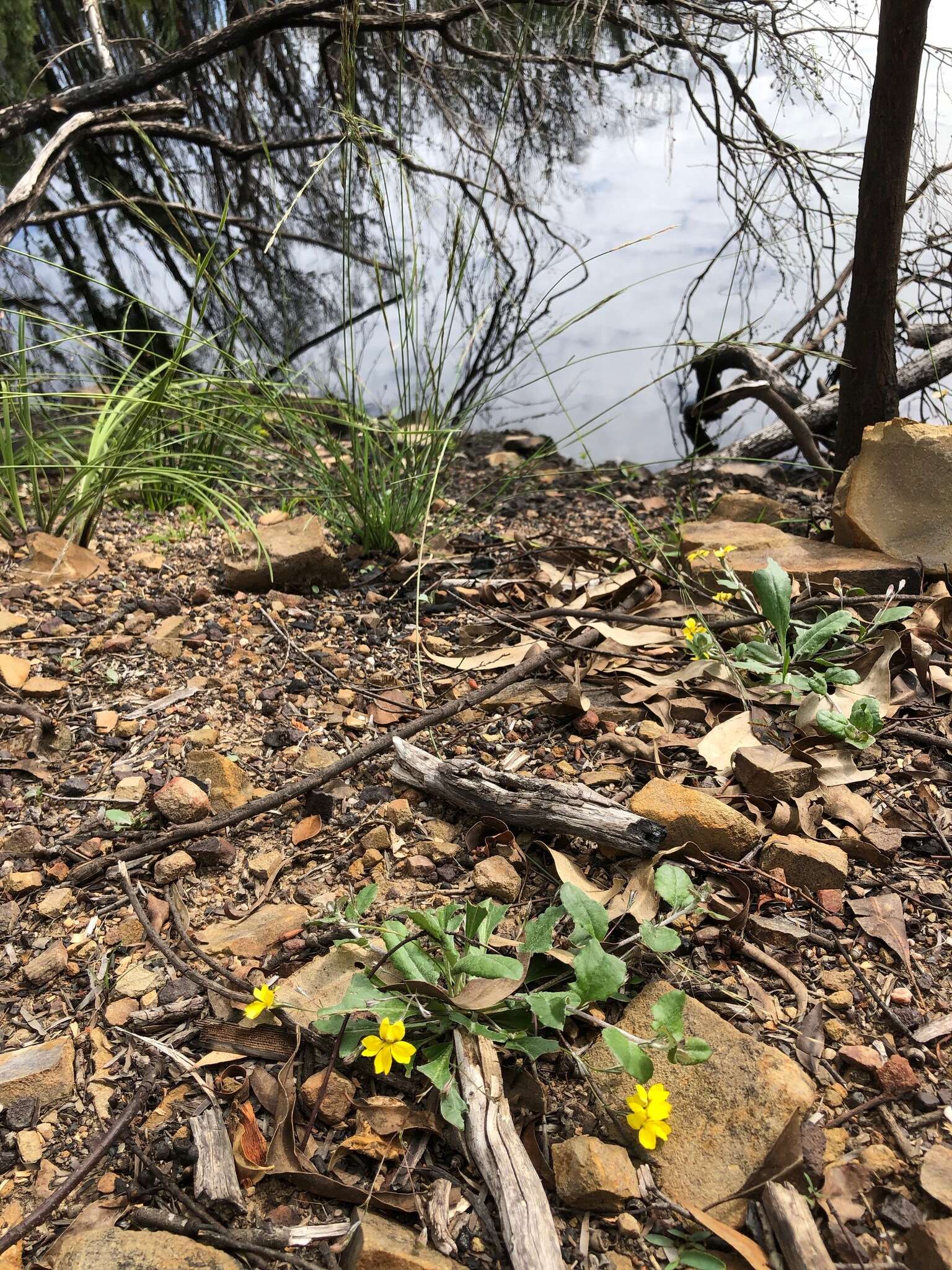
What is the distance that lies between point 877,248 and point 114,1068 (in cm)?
269

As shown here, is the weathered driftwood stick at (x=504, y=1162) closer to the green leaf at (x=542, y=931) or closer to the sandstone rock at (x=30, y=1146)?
the green leaf at (x=542, y=931)

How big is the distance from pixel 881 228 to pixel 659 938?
2.23 metres

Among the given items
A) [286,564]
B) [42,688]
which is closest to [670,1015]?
[42,688]

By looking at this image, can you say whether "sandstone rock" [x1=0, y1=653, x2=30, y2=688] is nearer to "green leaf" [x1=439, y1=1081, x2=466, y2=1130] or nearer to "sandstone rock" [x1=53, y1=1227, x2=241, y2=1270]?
"sandstone rock" [x1=53, y1=1227, x2=241, y2=1270]

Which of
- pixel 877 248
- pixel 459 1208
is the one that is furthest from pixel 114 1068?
pixel 877 248

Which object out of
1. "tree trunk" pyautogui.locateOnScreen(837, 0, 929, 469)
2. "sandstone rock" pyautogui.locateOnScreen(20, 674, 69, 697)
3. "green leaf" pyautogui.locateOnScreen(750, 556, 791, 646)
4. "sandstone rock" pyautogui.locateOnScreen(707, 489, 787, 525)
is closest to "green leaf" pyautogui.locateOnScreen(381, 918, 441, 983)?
"green leaf" pyautogui.locateOnScreen(750, 556, 791, 646)

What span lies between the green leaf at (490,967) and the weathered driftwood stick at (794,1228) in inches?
13.8

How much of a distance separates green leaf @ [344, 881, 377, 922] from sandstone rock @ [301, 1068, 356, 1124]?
0.21 metres

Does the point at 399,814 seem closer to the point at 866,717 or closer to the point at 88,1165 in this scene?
the point at 88,1165

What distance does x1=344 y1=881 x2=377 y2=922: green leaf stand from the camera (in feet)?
3.97

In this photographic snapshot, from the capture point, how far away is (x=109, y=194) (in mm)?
4793

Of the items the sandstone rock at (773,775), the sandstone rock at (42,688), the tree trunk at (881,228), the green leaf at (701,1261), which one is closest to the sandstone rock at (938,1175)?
the green leaf at (701,1261)

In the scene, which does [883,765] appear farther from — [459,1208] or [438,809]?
[459,1208]

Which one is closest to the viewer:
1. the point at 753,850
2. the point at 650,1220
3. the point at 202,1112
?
the point at 650,1220
